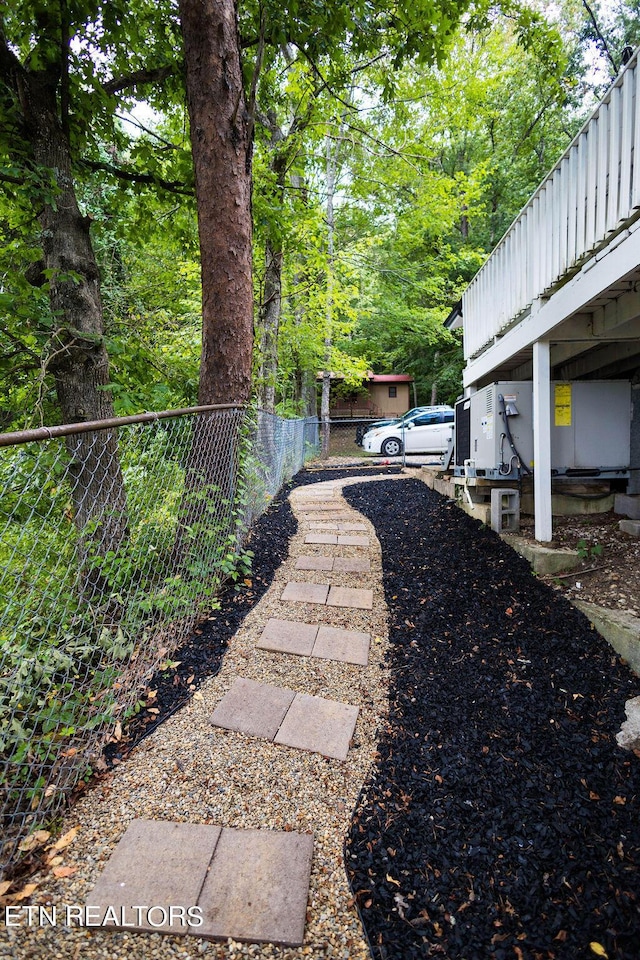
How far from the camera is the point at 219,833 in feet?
4.90

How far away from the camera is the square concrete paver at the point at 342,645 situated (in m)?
2.50

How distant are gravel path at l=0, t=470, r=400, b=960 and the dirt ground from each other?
143 cm

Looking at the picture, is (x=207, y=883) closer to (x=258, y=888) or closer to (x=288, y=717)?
(x=258, y=888)

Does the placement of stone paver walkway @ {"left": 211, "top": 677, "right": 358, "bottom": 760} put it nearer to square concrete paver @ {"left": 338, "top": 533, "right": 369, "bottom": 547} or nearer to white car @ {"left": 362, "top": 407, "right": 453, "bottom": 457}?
square concrete paver @ {"left": 338, "top": 533, "right": 369, "bottom": 547}

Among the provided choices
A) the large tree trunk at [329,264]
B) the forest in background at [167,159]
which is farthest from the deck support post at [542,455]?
the large tree trunk at [329,264]

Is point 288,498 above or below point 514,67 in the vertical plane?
below

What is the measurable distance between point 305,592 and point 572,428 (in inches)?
108

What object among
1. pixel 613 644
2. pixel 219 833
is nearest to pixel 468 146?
pixel 613 644

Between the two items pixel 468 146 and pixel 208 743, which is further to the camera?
pixel 468 146

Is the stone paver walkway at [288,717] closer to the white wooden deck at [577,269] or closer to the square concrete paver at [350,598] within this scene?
the square concrete paver at [350,598]

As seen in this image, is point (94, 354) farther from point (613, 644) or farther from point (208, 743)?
point (613, 644)

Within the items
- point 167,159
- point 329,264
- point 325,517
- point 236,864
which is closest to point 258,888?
point 236,864

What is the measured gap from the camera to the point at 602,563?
123 inches

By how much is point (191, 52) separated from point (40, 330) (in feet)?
7.03
